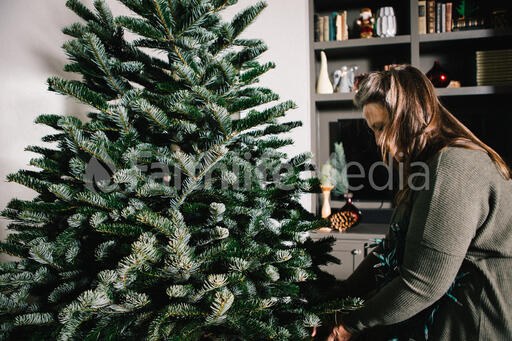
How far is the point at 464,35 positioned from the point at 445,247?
221cm

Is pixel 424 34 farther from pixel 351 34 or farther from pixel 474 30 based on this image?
pixel 351 34

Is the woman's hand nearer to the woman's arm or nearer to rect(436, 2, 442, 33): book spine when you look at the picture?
the woman's arm


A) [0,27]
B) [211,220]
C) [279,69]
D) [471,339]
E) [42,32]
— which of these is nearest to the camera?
[211,220]

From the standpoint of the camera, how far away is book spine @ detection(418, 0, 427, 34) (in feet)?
7.80

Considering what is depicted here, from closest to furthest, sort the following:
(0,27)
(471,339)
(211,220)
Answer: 1. (211,220)
2. (471,339)
3. (0,27)

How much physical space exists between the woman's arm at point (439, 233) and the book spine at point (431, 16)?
6.87ft

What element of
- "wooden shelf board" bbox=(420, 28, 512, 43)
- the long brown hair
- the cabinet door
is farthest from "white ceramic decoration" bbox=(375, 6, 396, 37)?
the long brown hair

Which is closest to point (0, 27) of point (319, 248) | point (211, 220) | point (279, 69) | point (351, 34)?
point (211, 220)

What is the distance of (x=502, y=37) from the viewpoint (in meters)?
2.30

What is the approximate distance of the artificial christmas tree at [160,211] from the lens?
0.52m

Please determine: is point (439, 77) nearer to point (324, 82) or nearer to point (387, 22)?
point (387, 22)

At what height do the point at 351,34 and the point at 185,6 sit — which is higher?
the point at 351,34

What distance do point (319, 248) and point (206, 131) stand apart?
393 millimetres

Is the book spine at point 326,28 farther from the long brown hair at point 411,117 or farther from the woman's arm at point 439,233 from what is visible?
the woman's arm at point 439,233
